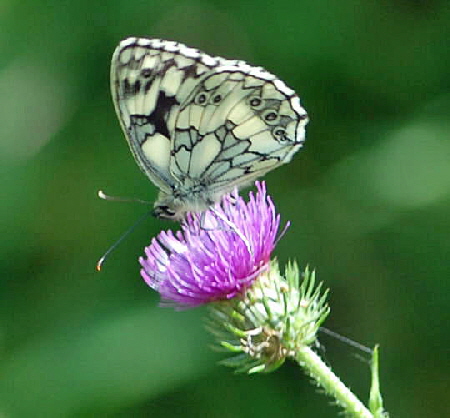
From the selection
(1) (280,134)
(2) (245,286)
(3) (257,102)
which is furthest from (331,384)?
(3) (257,102)

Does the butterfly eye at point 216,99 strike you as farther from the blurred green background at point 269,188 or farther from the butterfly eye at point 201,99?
the blurred green background at point 269,188

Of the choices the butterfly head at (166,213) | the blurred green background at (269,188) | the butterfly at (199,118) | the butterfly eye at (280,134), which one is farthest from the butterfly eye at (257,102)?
the blurred green background at (269,188)

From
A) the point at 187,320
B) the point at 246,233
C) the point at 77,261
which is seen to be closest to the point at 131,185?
the point at 77,261

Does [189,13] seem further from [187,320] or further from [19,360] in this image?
[19,360]

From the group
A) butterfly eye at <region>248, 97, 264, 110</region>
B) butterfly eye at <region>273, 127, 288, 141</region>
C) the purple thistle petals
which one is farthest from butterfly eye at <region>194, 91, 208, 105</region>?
the purple thistle petals

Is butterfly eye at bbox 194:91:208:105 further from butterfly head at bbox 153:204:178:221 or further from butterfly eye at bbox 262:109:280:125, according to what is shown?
butterfly head at bbox 153:204:178:221

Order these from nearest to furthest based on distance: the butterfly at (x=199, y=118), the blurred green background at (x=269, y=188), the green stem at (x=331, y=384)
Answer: the green stem at (x=331, y=384), the butterfly at (x=199, y=118), the blurred green background at (x=269, y=188)

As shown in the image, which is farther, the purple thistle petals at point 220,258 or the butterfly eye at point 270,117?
the butterfly eye at point 270,117
